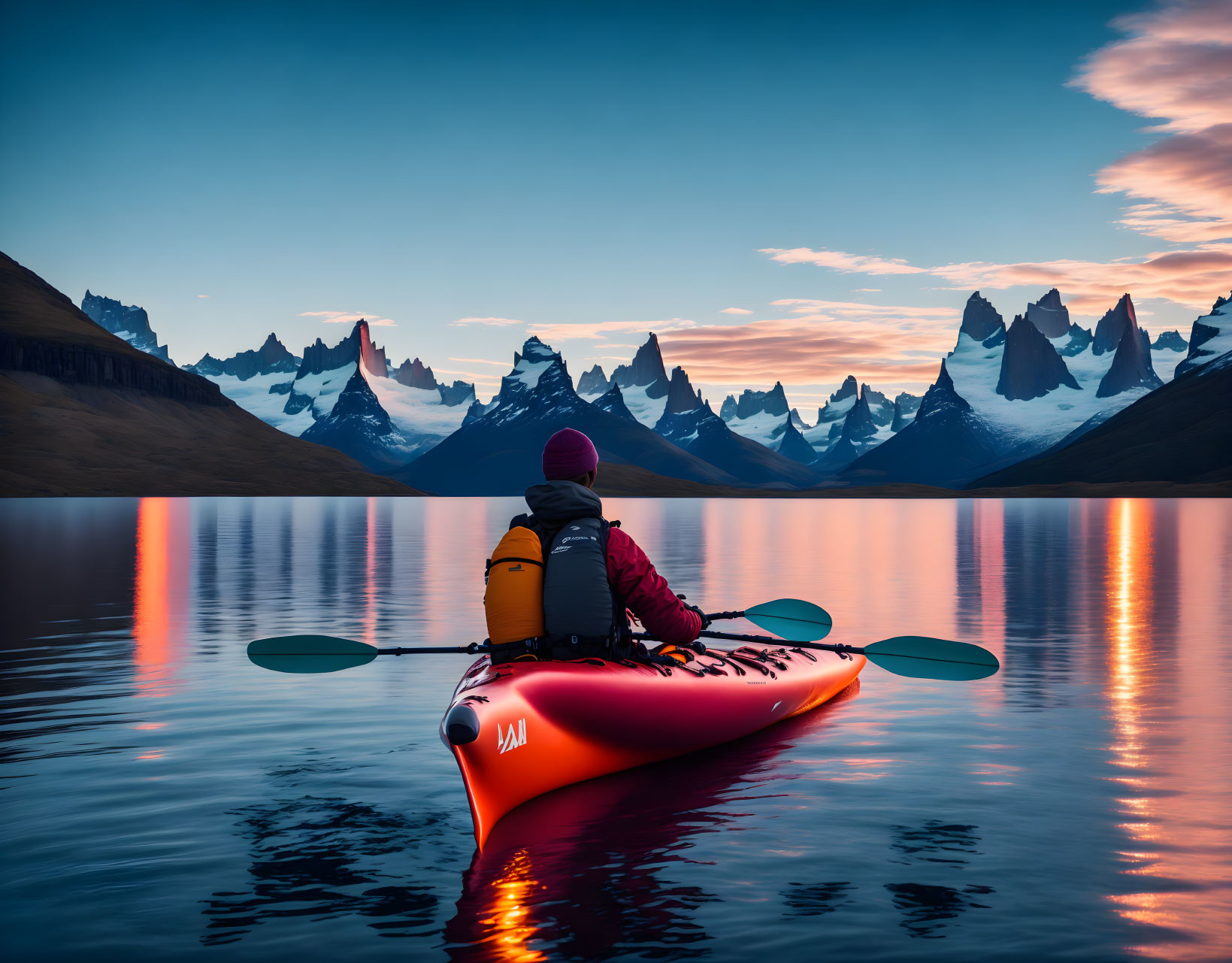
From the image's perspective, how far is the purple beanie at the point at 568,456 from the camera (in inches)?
404

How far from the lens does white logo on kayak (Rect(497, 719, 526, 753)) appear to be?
29.8 feet

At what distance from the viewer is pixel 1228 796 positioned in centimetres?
1059

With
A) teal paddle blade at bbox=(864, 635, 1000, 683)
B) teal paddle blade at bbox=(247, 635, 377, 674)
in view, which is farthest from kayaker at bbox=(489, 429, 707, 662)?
teal paddle blade at bbox=(864, 635, 1000, 683)

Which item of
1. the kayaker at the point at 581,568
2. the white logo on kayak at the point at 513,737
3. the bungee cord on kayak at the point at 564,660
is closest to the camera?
the white logo on kayak at the point at 513,737

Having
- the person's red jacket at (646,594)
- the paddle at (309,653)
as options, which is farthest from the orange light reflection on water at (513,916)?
the paddle at (309,653)

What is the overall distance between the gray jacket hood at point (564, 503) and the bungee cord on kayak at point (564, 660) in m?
0.01

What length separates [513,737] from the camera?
9328 millimetres

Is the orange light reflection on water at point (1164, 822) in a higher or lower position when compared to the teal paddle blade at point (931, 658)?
lower

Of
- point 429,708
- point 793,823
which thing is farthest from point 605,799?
point 429,708

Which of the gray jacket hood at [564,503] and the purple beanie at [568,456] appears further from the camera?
the purple beanie at [568,456]

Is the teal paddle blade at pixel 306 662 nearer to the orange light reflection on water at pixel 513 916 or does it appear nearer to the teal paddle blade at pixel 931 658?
the orange light reflection on water at pixel 513 916

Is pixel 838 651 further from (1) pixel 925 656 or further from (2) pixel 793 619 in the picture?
(2) pixel 793 619

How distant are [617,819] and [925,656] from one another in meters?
5.59

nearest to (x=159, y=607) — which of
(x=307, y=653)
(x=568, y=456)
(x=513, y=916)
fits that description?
(x=307, y=653)
